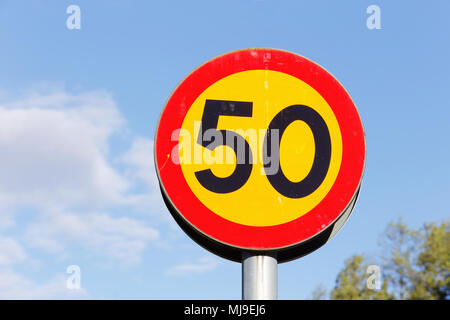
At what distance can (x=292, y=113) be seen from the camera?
4730 mm

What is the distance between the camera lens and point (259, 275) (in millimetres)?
4547

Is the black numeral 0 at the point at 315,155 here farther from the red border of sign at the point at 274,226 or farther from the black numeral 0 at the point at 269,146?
the red border of sign at the point at 274,226

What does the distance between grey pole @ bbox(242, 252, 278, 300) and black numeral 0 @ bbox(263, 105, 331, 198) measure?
1.63 ft

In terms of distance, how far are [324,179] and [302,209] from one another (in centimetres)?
28

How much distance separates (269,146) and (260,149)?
7cm

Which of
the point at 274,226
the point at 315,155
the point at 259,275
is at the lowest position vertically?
the point at 259,275

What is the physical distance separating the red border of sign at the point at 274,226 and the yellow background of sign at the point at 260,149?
4 centimetres

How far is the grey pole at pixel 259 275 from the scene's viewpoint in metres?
4.51

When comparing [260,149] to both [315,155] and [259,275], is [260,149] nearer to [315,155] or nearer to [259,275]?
[315,155]

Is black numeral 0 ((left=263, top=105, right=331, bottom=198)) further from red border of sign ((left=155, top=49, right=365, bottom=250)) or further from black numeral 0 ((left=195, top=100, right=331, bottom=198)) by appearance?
red border of sign ((left=155, top=49, right=365, bottom=250))

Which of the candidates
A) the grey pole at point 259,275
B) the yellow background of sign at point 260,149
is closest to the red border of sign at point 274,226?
the yellow background of sign at point 260,149

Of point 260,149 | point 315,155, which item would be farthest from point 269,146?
point 315,155

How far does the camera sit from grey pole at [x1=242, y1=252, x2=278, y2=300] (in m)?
4.51

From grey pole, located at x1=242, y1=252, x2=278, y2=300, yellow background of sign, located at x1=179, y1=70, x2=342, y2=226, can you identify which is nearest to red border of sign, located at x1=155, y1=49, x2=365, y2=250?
yellow background of sign, located at x1=179, y1=70, x2=342, y2=226
